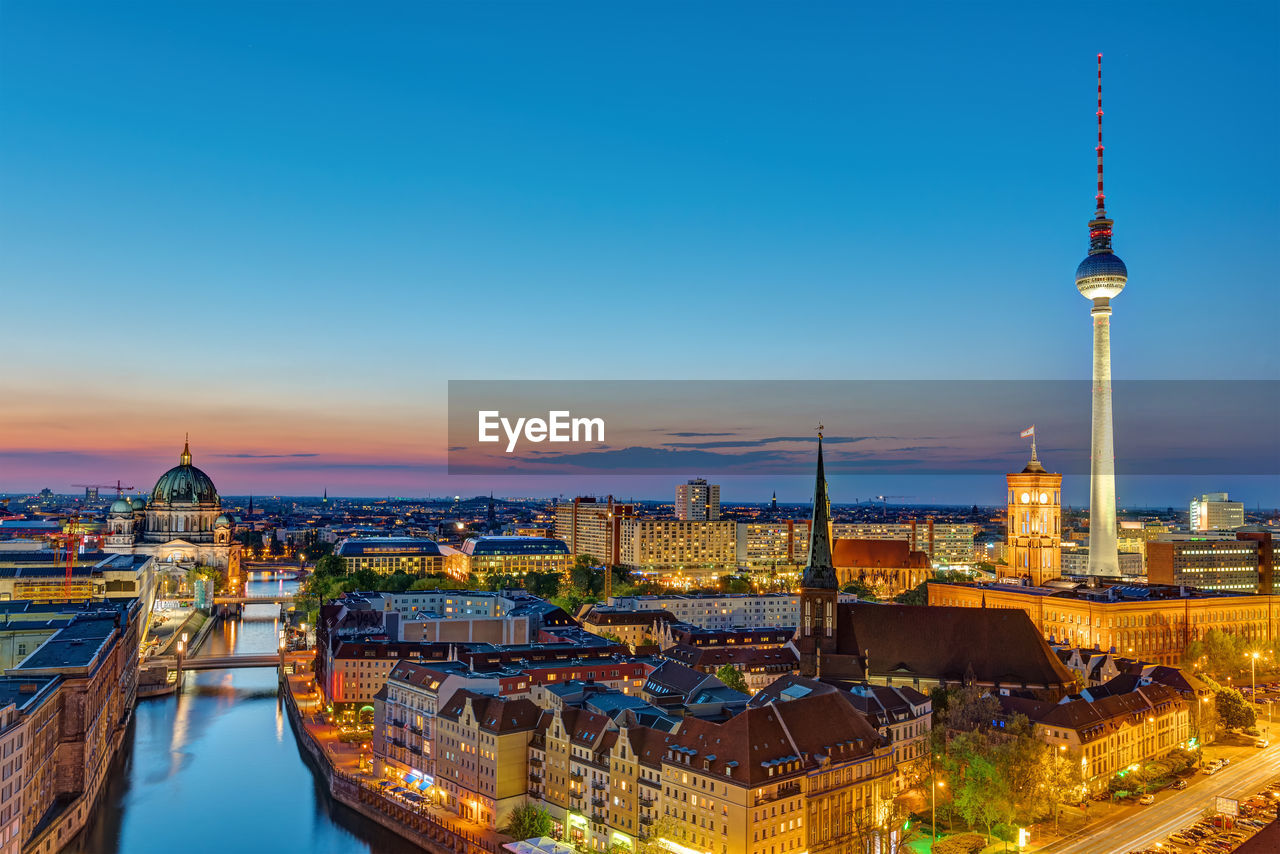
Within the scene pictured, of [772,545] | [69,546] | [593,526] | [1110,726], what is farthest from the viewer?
[772,545]

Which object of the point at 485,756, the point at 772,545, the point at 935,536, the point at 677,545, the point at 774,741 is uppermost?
the point at 774,741

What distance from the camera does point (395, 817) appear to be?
30.9m

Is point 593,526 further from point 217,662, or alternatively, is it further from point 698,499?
point 217,662

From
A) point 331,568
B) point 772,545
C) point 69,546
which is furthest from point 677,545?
point 69,546

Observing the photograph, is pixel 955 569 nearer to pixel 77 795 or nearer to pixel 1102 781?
pixel 1102 781

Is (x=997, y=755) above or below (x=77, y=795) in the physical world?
above

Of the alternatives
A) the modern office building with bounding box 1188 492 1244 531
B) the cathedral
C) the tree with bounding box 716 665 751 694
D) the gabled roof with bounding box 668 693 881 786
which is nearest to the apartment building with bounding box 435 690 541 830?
the gabled roof with bounding box 668 693 881 786

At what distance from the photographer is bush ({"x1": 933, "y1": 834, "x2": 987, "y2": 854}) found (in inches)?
1051

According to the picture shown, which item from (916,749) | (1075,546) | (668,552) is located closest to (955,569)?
(1075,546)

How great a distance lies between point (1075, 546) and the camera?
10769 cm

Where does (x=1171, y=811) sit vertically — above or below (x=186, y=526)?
below

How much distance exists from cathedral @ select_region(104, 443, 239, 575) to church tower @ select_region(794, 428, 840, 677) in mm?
73912

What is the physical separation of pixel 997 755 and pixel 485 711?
14.7 meters

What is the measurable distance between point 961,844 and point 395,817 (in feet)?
52.8
